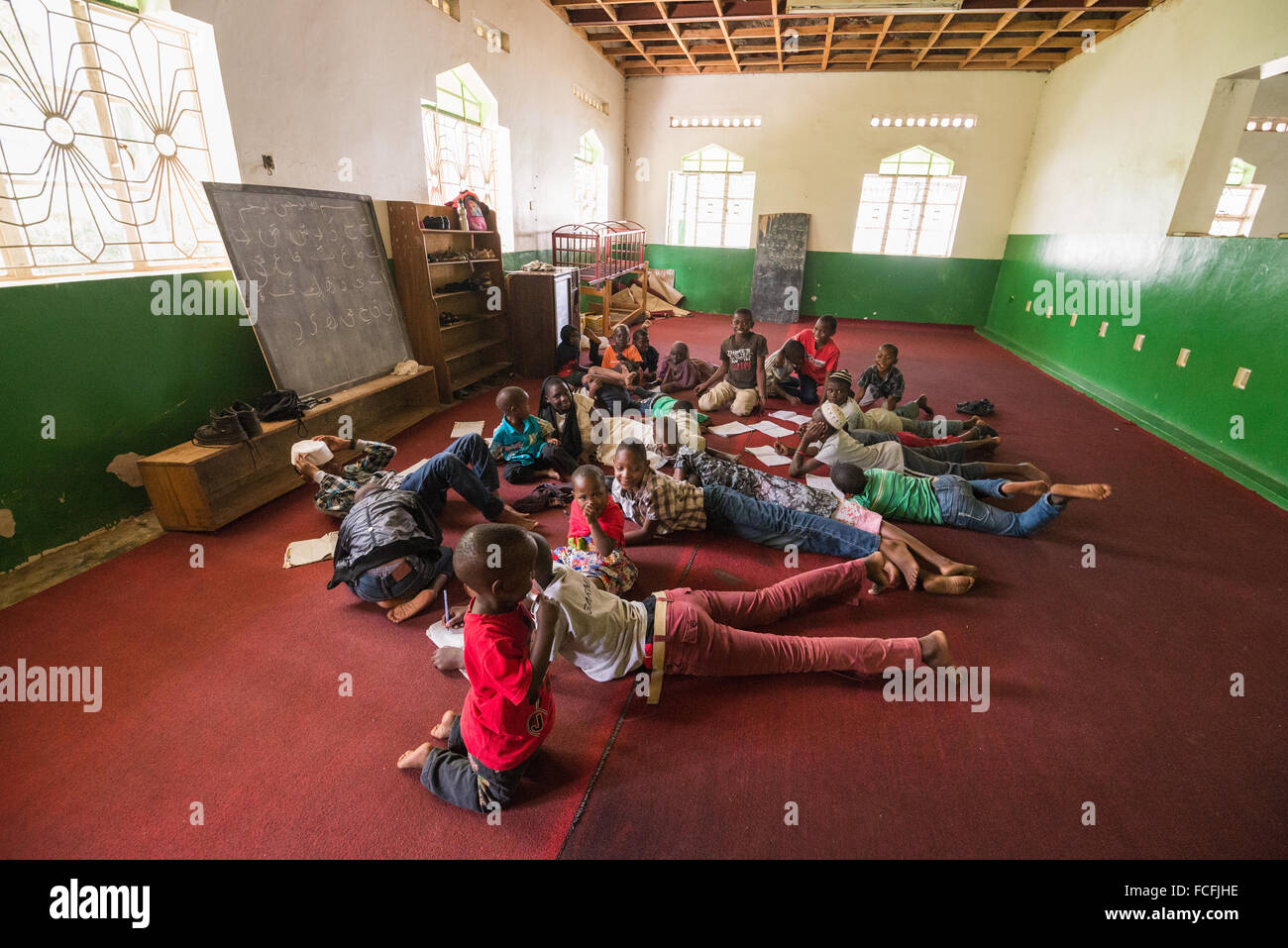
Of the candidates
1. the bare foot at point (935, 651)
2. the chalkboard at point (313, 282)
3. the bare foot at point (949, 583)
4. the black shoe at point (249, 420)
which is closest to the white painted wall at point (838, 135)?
the chalkboard at point (313, 282)

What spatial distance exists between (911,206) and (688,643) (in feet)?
35.5

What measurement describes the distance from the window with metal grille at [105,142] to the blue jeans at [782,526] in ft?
11.4

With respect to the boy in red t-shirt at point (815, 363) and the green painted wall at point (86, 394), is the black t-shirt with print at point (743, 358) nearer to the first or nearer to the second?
the boy in red t-shirt at point (815, 363)

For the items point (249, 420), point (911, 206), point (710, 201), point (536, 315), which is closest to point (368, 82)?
point (536, 315)

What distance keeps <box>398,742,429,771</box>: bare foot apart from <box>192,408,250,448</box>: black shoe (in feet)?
7.91

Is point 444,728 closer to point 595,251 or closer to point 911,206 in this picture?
point 595,251

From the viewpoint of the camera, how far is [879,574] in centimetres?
264

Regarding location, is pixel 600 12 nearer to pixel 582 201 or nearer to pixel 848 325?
pixel 582 201

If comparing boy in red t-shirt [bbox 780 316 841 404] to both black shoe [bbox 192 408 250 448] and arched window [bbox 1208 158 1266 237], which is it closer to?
black shoe [bbox 192 408 250 448]

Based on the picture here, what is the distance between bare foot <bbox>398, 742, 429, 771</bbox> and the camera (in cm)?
172

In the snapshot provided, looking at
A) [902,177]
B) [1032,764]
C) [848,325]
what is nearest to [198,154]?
[1032,764]

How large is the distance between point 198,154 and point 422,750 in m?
3.86

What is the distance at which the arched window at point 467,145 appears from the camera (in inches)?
219

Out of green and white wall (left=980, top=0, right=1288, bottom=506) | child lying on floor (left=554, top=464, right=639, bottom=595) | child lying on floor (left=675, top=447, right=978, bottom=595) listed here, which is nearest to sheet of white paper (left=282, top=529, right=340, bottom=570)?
child lying on floor (left=554, top=464, right=639, bottom=595)
